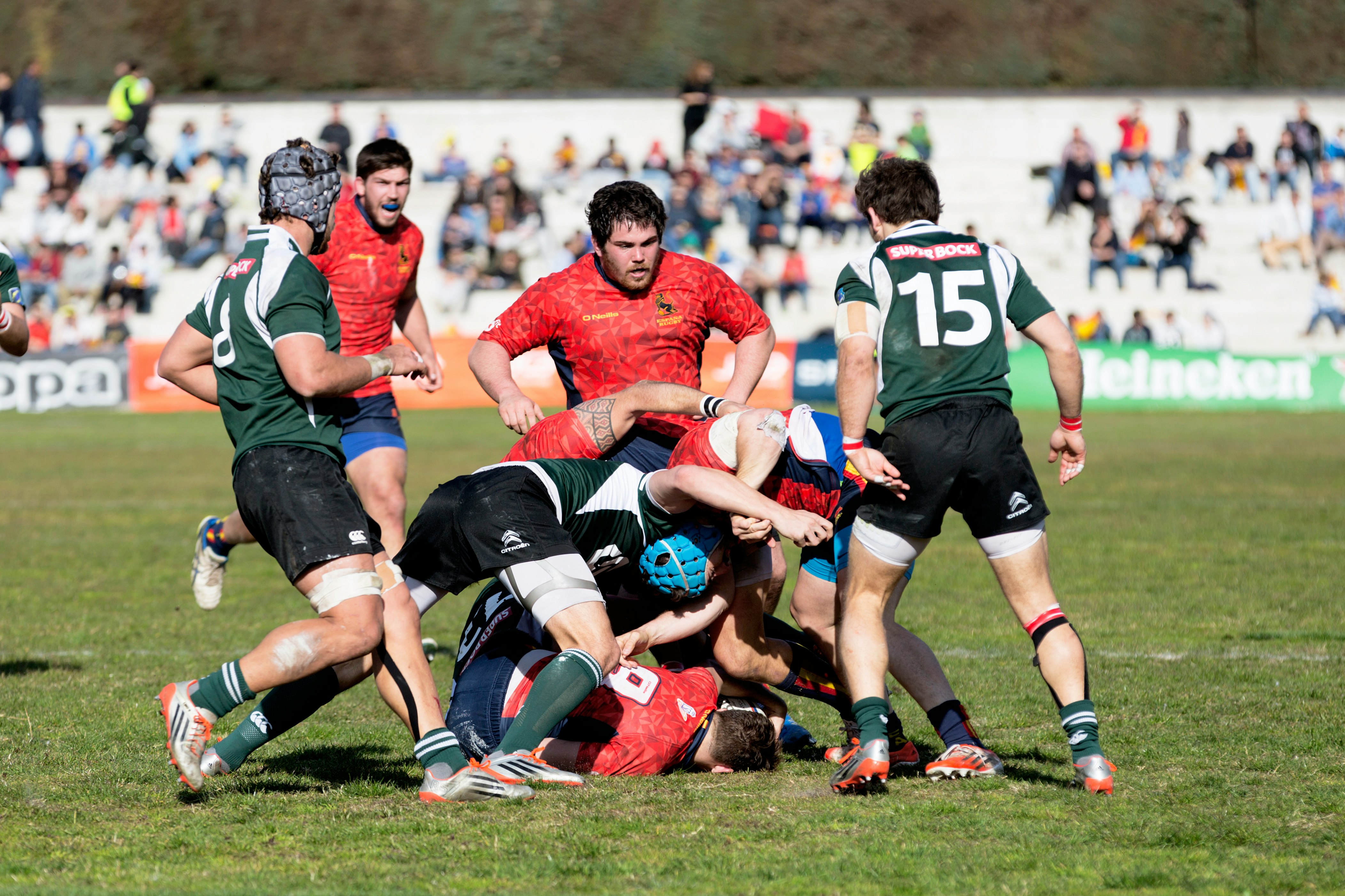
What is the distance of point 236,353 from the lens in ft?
16.5

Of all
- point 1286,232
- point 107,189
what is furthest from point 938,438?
point 107,189

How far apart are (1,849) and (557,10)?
39.3 meters

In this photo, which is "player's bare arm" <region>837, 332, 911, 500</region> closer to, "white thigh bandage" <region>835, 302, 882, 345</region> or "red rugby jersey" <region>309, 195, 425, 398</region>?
"white thigh bandage" <region>835, 302, 882, 345</region>

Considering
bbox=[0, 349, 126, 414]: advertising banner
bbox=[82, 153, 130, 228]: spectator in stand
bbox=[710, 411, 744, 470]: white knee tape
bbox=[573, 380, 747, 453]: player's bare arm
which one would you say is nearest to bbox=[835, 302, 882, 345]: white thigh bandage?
bbox=[710, 411, 744, 470]: white knee tape

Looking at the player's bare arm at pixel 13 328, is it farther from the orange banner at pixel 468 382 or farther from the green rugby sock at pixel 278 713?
the orange banner at pixel 468 382

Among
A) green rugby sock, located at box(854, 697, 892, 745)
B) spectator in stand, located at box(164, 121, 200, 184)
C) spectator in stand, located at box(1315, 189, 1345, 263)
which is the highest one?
spectator in stand, located at box(164, 121, 200, 184)

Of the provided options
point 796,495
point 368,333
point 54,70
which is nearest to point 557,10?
point 54,70

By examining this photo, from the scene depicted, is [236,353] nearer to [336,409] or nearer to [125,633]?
[336,409]

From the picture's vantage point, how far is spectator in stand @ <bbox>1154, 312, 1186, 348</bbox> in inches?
1110

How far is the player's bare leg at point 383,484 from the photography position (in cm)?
789

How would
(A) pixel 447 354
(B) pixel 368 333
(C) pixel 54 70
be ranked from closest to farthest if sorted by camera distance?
(B) pixel 368 333, (A) pixel 447 354, (C) pixel 54 70

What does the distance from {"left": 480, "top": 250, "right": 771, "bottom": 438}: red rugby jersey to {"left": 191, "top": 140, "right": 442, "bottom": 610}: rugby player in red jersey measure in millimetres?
1001

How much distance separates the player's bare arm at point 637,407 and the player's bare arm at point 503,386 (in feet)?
0.75

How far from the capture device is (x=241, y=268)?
5031 millimetres
